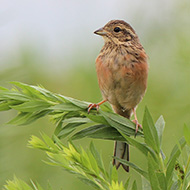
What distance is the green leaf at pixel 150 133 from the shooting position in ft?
2.42

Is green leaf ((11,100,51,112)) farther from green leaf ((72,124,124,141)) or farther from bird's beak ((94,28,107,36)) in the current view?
bird's beak ((94,28,107,36))

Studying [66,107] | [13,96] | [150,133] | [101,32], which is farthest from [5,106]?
[101,32]

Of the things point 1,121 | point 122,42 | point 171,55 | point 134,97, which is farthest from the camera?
point 122,42

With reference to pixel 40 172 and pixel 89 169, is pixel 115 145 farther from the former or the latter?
pixel 89 169

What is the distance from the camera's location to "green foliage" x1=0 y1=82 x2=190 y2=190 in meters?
0.70

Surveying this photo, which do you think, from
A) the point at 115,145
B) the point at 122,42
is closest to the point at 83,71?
the point at 115,145

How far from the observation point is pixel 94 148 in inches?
31.9

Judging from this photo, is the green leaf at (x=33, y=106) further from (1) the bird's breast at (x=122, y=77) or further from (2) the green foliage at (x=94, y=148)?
(1) the bird's breast at (x=122, y=77)

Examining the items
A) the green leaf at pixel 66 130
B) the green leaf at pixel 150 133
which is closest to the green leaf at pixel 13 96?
the green leaf at pixel 66 130

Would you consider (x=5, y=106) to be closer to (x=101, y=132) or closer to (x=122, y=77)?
(x=101, y=132)

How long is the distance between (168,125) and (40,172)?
1.99 ft

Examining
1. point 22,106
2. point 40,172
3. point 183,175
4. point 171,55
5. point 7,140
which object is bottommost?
point 40,172

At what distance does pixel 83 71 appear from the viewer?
1968mm

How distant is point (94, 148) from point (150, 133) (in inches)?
5.2
